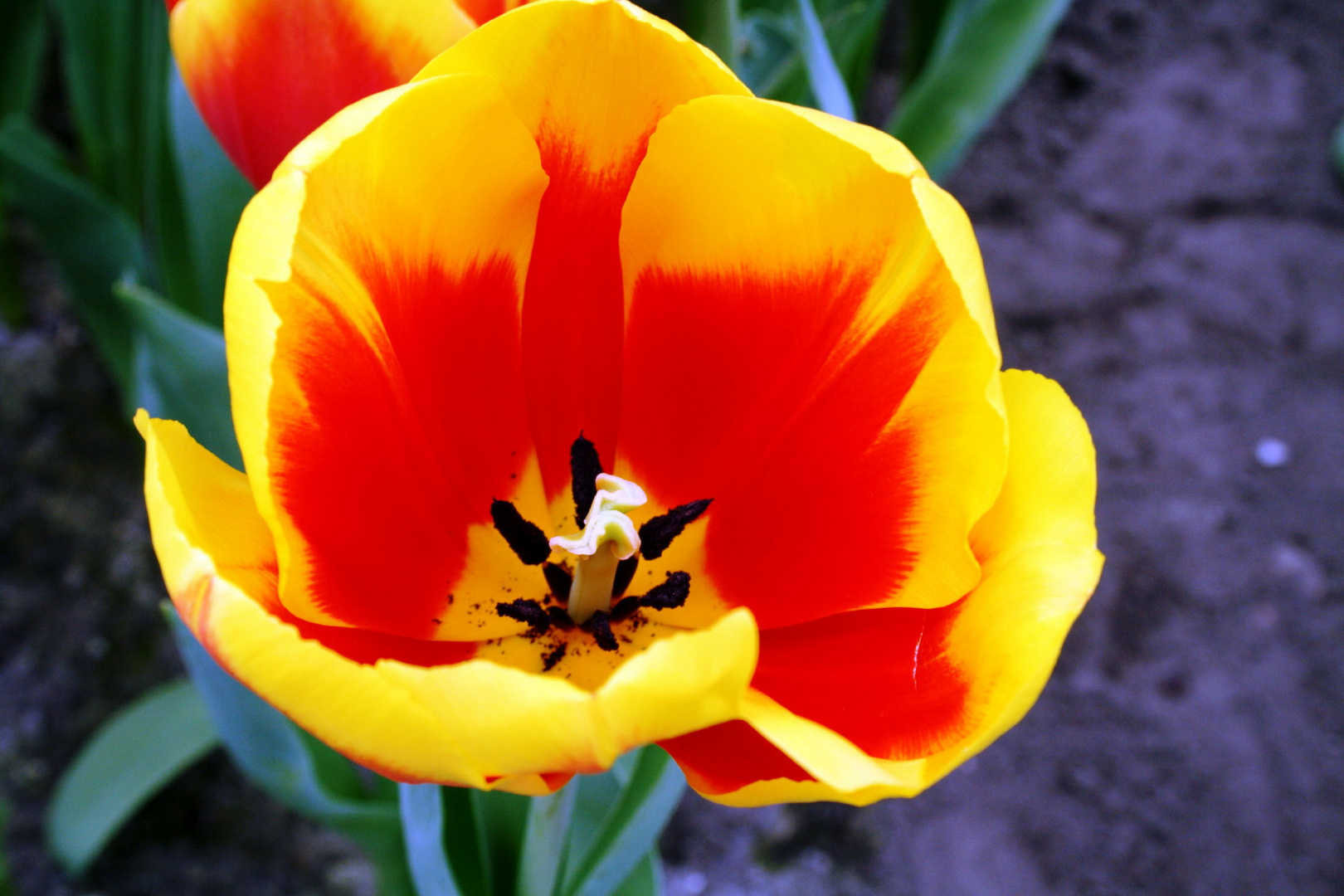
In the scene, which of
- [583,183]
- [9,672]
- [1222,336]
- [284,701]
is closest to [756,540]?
[583,183]

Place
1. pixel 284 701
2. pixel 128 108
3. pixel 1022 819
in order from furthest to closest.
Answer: pixel 1022 819, pixel 128 108, pixel 284 701

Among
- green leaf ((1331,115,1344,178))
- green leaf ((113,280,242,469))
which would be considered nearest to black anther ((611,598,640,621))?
green leaf ((113,280,242,469))

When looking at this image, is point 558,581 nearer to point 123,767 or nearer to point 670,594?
point 670,594

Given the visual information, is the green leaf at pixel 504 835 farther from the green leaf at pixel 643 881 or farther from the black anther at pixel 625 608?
the black anther at pixel 625 608

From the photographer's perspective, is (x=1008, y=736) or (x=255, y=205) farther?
(x=1008, y=736)

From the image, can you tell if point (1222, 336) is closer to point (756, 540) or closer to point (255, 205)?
point (756, 540)

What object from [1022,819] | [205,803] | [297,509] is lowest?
[1022,819]

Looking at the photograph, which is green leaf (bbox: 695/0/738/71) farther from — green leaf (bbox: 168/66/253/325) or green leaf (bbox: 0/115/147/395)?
green leaf (bbox: 0/115/147/395)
